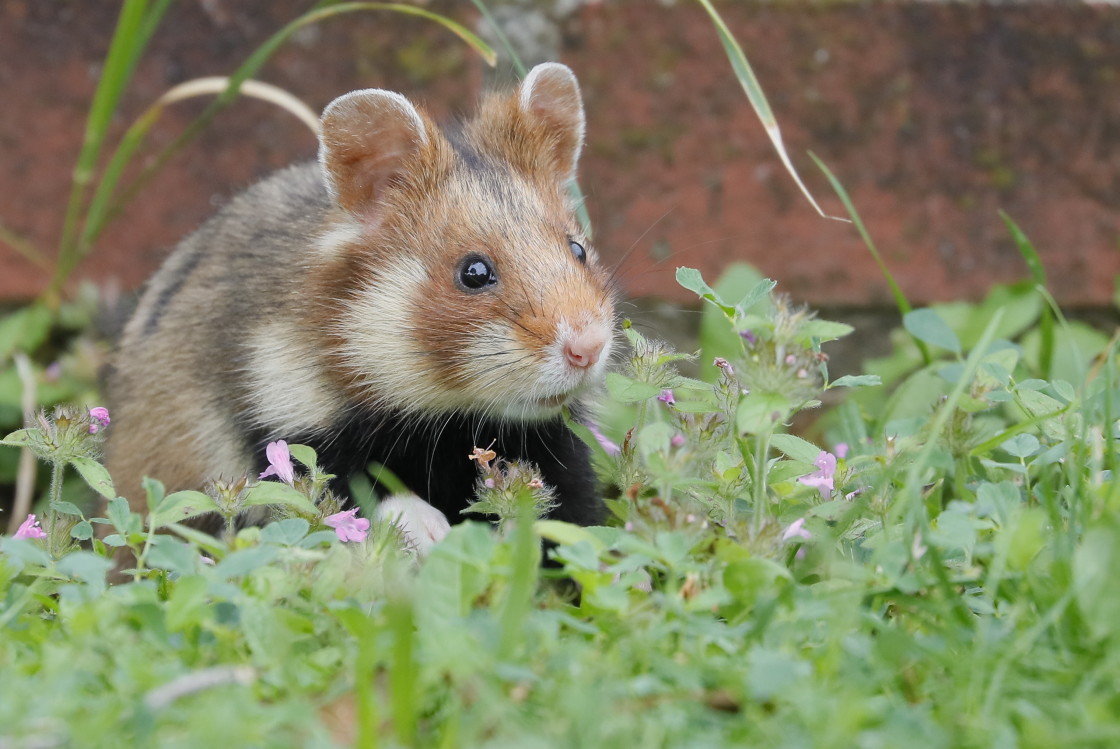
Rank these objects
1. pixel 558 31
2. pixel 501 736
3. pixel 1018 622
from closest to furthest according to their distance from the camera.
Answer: pixel 501 736 < pixel 1018 622 < pixel 558 31

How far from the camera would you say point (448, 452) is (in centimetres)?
261

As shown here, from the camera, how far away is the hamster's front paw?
A: 2.26m

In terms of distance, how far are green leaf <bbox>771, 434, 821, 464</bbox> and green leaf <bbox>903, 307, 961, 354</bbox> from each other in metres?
0.57

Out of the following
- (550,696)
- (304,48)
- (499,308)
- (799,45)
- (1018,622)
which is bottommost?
(1018,622)

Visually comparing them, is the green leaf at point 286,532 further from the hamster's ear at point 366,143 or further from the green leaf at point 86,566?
the hamster's ear at point 366,143

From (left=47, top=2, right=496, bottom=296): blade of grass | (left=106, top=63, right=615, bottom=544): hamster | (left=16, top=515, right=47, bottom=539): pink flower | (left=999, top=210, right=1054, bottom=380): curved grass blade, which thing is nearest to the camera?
(left=16, top=515, right=47, bottom=539): pink flower

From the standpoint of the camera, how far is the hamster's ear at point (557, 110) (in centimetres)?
280

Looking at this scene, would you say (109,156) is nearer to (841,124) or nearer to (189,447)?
(189,447)

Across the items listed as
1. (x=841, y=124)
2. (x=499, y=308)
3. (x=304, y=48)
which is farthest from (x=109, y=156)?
(x=841, y=124)

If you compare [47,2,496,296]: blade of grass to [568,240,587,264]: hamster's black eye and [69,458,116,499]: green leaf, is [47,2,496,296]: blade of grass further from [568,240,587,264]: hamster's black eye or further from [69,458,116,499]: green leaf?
[69,458,116,499]: green leaf

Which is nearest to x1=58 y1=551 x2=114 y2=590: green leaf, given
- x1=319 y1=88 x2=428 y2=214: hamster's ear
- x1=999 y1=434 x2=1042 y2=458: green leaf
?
x1=319 y1=88 x2=428 y2=214: hamster's ear

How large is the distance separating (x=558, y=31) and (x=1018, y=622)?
8.28ft

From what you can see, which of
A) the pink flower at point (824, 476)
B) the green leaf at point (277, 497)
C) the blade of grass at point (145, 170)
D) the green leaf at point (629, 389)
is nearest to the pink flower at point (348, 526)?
the green leaf at point (277, 497)

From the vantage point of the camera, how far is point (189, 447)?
2744 millimetres
